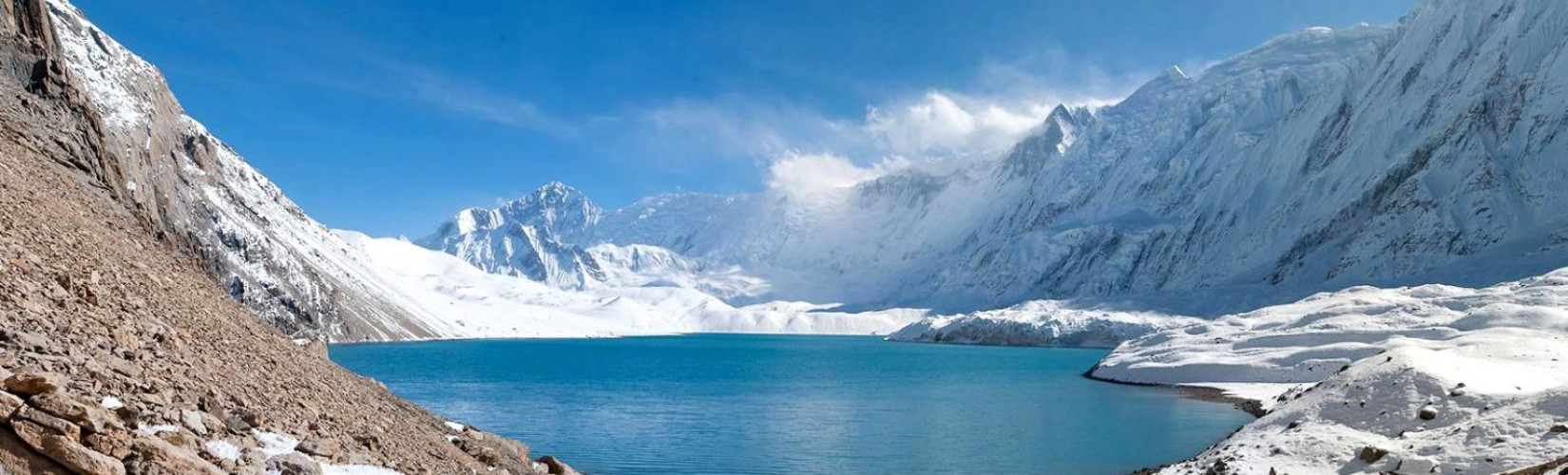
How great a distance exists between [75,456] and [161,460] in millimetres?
1058

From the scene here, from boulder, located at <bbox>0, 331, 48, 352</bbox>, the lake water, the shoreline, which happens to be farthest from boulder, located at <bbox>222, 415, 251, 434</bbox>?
the shoreline

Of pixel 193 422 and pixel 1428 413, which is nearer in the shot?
pixel 193 422

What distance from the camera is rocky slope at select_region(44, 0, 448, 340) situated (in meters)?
121

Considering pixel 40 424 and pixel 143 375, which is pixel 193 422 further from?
pixel 40 424

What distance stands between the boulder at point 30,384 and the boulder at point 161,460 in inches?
47.6

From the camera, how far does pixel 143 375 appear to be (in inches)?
602

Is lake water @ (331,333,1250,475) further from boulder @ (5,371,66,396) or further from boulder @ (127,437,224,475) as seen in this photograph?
boulder @ (5,371,66,396)

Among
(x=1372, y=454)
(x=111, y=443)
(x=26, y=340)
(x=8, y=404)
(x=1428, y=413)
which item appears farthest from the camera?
(x=1428, y=413)

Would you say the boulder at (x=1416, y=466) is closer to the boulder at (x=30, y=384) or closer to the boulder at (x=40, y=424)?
the boulder at (x=40, y=424)

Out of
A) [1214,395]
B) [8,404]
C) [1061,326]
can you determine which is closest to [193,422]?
[8,404]

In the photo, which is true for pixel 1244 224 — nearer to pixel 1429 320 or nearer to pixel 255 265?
pixel 1429 320

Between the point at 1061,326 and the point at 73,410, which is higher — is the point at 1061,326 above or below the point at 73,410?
above

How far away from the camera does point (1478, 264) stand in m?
131

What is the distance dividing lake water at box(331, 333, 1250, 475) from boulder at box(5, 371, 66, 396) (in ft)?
90.1
